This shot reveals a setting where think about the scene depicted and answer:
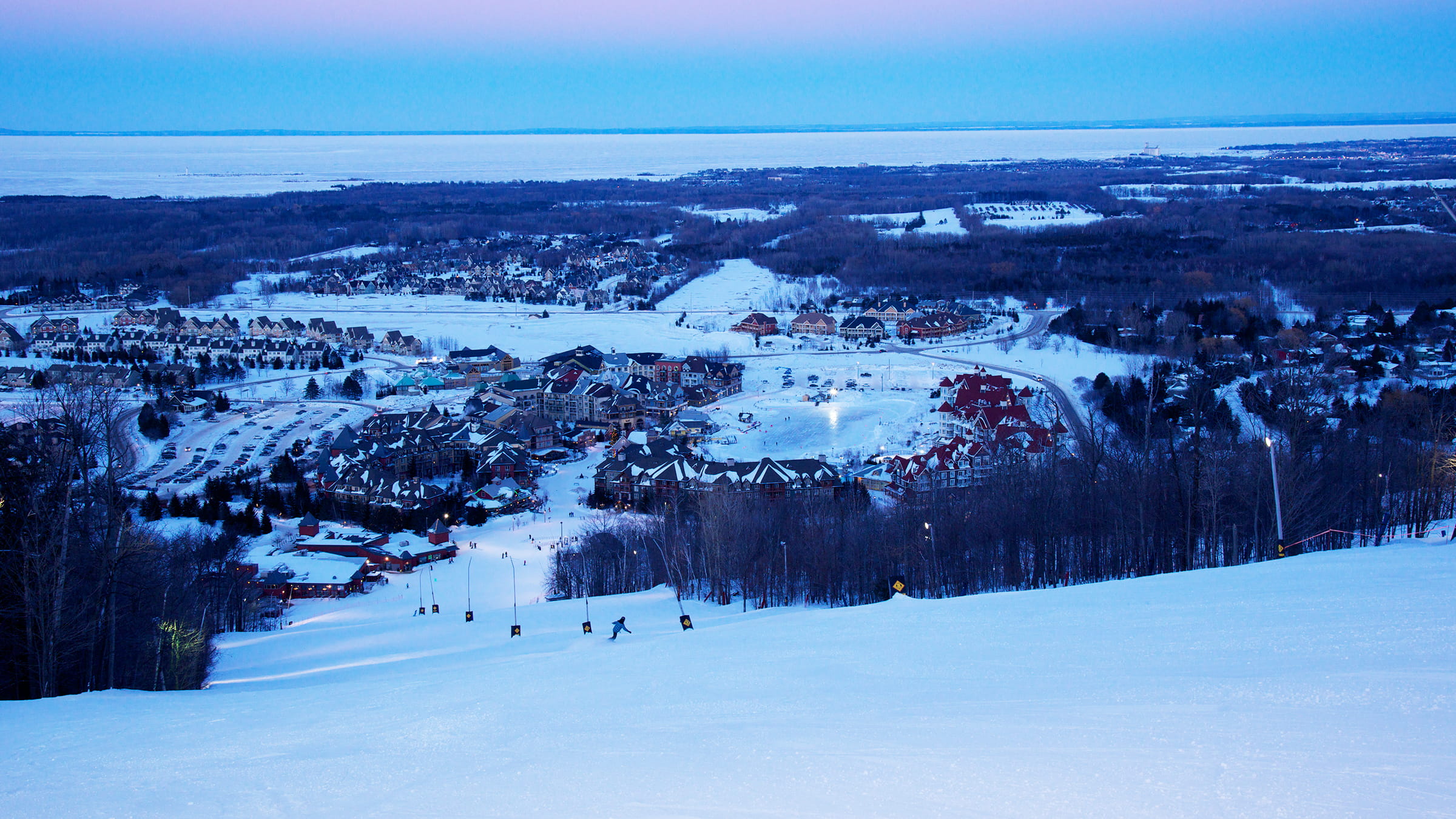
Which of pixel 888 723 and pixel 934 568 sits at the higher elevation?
pixel 888 723

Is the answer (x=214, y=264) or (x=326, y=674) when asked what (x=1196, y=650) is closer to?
(x=326, y=674)

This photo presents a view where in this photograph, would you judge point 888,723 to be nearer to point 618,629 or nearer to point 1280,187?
point 618,629

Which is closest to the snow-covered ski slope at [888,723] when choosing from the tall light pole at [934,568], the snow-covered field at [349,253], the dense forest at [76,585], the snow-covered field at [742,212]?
the dense forest at [76,585]

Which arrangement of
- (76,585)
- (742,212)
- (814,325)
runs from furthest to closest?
1. (742,212)
2. (814,325)
3. (76,585)

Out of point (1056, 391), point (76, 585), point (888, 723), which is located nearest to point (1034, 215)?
point (1056, 391)

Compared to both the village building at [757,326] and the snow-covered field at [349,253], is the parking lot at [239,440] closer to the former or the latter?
the village building at [757,326]

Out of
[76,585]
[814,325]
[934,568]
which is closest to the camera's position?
[76,585]
